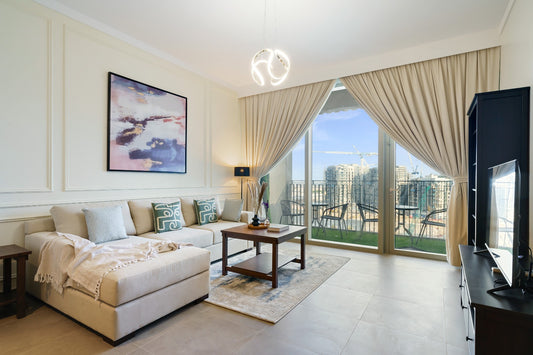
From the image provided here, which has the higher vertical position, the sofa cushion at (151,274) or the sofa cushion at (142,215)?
the sofa cushion at (142,215)

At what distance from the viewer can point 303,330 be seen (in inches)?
84.3

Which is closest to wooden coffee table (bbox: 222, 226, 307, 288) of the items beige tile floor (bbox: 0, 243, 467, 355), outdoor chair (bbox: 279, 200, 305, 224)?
beige tile floor (bbox: 0, 243, 467, 355)

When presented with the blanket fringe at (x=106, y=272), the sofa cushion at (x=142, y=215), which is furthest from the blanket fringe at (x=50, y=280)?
Result: the sofa cushion at (x=142, y=215)

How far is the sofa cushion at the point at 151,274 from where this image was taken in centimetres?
191

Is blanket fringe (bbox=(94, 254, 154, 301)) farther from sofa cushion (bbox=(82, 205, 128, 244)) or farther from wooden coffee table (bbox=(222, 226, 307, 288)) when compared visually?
wooden coffee table (bbox=(222, 226, 307, 288))

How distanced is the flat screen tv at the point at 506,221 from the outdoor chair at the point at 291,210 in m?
3.28

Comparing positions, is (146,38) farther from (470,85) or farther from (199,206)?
(470,85)

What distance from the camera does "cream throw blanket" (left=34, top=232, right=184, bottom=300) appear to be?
2053 mm

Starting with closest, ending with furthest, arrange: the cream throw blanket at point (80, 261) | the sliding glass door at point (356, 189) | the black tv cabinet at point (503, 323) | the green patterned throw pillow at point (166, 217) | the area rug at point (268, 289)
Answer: the black tv cabinet at point (503, 323), the cream throw blanket at point (80, 261), the area rug at point (268, 289), the green patterned throw pillow at point (166, 217), the sliding glass door at point (356, 189)

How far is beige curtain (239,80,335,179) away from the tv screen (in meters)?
3.07

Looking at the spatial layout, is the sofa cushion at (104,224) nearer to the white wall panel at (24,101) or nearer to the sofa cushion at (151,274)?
the white wall panel at (24,101)

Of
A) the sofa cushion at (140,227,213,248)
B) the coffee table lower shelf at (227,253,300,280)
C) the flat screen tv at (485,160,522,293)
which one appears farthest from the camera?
the sofa cushion at (140,227,213,248)

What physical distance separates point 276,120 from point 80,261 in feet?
12.5

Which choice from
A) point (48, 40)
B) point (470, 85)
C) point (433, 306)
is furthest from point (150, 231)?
point (470, 85)
